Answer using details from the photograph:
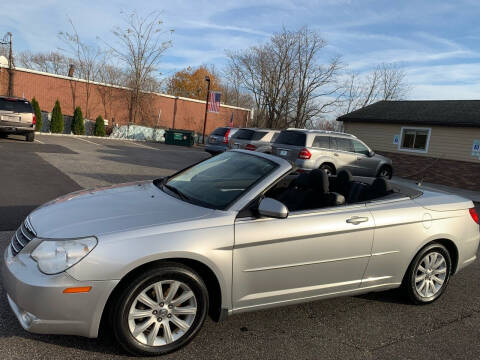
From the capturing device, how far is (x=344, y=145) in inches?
507

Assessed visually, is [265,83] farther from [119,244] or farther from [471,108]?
[119,244]

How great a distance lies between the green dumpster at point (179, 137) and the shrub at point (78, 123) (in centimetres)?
549

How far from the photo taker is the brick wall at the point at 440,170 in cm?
1669

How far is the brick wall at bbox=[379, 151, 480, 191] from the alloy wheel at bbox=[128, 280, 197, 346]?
14453mm

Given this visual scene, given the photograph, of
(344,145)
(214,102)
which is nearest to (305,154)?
(344,145)

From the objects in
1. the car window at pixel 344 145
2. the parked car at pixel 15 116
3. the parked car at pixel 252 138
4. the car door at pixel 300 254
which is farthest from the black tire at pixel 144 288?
the parked car at pixel 15 116

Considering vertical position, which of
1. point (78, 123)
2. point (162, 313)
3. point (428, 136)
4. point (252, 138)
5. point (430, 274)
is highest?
point (428, 136)

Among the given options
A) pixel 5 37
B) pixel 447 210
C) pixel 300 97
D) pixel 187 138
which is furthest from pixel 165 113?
pixel 447 210

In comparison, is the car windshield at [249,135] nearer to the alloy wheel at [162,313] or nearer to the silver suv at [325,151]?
the silver suv at [325,151]

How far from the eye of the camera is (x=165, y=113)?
114 feet

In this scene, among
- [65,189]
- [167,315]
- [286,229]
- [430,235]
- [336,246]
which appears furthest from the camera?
[65,189]

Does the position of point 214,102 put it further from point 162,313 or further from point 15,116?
point 162,313

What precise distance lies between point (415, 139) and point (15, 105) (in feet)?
60.3

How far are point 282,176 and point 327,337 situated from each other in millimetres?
1405
